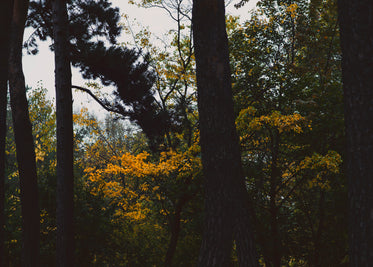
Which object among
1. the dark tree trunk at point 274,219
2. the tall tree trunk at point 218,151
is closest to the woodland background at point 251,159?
the dark tree trunk at point 274,219

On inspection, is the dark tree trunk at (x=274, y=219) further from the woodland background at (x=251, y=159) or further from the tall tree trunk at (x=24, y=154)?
the tall tree trunk at (x=24, y=154)

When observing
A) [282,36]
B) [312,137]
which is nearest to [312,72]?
[282,36]

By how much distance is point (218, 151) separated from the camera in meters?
3.86

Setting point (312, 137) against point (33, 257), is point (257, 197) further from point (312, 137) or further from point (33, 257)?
point (33, 257)

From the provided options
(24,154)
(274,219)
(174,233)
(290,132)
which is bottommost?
(174,233)

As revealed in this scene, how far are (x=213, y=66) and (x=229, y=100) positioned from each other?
445 millimetres

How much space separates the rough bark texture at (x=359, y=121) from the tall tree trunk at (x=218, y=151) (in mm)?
1333

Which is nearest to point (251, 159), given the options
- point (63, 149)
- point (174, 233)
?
point (174, 233)

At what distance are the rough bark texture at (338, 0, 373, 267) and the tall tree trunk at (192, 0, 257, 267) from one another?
1.33 metres

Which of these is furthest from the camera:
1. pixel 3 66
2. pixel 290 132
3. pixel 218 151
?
pixel 290 132

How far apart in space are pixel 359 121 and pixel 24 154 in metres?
5.71

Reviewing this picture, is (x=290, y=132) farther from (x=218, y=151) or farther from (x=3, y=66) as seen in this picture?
(x=3, y=66)

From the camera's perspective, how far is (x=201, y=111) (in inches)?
156

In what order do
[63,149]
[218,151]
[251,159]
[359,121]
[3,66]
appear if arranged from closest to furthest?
[359,121] < [3,66] < [218,151] < [63,149] < [251,159]
